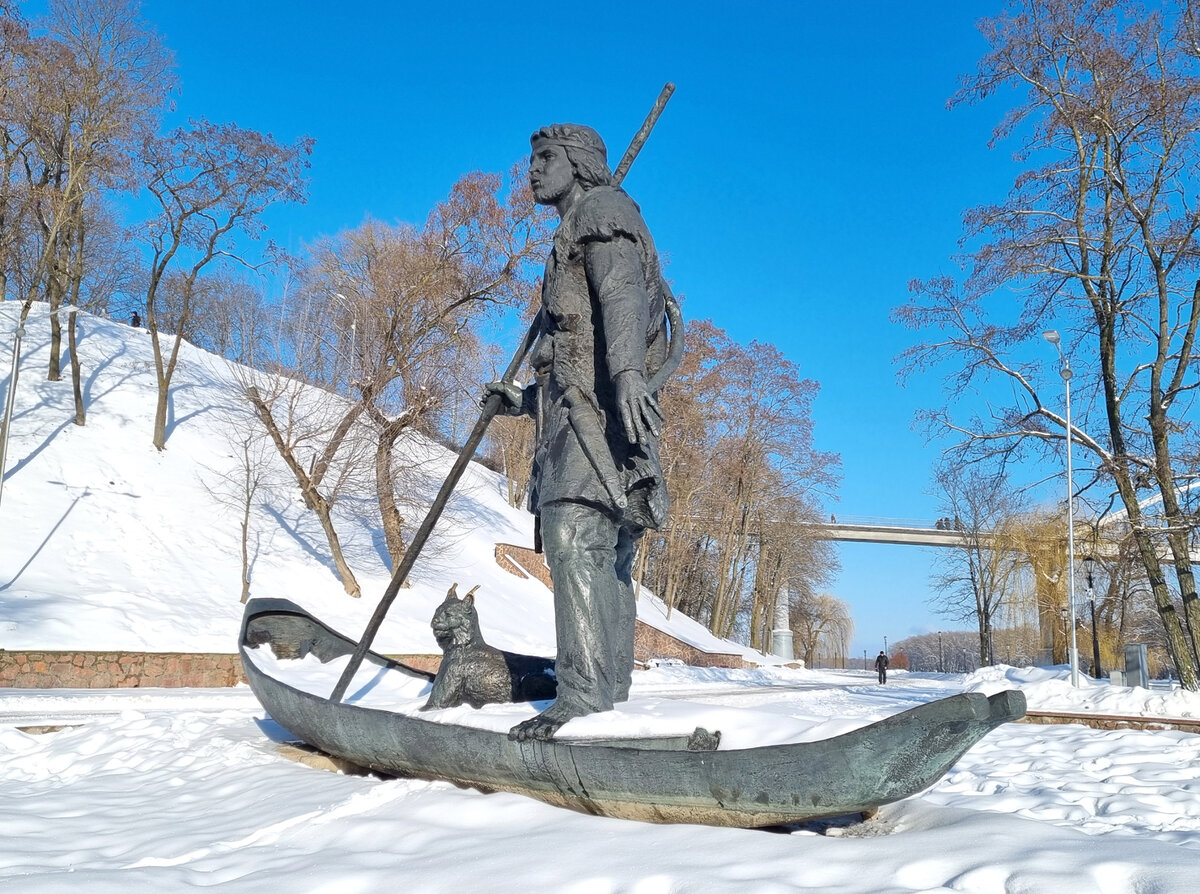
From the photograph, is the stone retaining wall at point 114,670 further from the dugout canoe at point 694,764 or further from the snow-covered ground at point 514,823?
the dugout canoe at point 694,764

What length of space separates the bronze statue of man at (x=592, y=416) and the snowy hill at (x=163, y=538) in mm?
14481

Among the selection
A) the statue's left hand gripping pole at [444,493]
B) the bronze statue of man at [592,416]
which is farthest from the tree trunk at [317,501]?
the bronze statue of man at [592,416]

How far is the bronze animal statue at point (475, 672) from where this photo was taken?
16.0ft

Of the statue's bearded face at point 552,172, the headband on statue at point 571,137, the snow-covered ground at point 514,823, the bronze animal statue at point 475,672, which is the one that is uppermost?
the headband on statue at point 571,137

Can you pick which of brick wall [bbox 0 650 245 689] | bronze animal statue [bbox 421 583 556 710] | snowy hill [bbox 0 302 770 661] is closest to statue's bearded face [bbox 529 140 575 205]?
bronze animal statue [bbox 421 583 556 710]

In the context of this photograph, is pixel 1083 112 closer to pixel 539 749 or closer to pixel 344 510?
pixel 539 749

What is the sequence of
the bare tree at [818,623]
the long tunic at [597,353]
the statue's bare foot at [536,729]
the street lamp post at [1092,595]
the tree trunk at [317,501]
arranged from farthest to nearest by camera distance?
the bare tree at [818,623]
the street lamp post at [1092,595]
the tree trunk at [317,501]
the long tunic at [597,353]
the statue's bare foot at [536,729]

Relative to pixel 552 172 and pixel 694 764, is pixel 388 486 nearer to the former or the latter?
pixel 552 172

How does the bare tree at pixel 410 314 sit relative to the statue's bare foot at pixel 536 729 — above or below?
above

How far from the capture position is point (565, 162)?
468cm

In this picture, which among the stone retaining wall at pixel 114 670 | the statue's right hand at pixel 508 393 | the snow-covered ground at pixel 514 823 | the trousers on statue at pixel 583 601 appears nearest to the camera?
the snow-covered ground at pixel 514 823

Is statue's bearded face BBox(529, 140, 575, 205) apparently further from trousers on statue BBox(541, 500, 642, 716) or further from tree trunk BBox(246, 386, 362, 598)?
tree trunk BBox(246, 386, 362, 598)

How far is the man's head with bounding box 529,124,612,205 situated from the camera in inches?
184

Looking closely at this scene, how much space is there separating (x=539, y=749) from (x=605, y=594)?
83 cm
